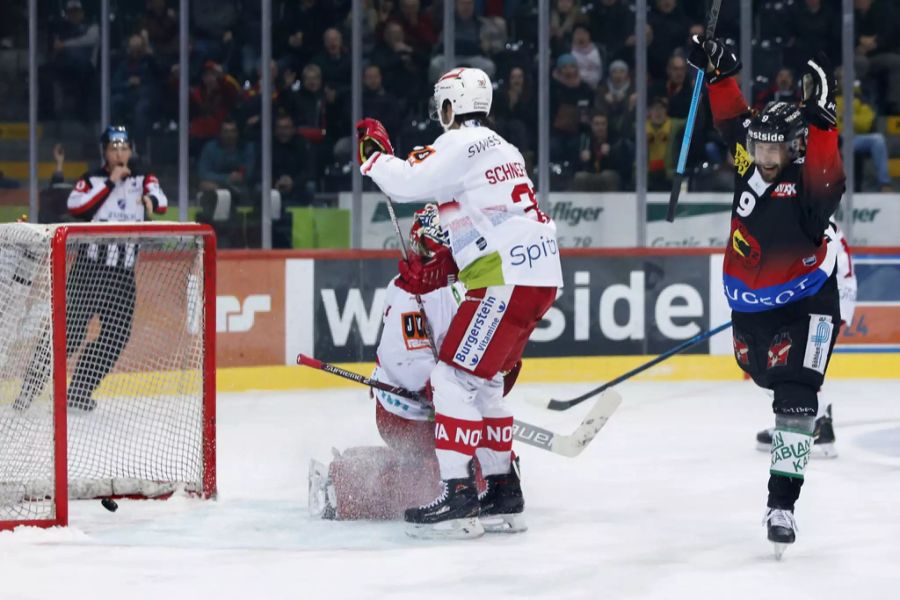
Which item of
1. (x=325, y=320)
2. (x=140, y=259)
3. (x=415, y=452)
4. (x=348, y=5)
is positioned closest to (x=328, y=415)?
(x=325, y=320)

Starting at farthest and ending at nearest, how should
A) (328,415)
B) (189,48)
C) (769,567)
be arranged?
1. (189,48)
2. (328,415)
3. (769,567)

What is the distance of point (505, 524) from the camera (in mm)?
4031

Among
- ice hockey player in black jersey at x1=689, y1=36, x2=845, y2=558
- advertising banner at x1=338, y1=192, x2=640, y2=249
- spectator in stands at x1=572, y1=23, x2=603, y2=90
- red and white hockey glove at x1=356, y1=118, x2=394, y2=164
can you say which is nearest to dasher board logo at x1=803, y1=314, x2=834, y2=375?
ice hockey player in black jersey at x1=689, y1=36, x2=845, y2=558

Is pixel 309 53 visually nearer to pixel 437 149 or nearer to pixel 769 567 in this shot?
pixel 437 149

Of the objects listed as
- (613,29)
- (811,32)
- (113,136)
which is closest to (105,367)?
(113,136)

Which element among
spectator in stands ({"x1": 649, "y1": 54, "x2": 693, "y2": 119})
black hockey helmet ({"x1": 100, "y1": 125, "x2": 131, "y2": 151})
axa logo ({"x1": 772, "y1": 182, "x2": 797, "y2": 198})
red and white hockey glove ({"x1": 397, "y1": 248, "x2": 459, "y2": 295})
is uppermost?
spectator in stands ({"x1": 649, "y1": 54, "x2": 693, "y2": 119})

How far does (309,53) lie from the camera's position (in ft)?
26.2

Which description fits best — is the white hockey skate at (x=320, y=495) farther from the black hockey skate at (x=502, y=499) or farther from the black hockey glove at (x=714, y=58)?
the black hockey glove at (x=714, y=58)

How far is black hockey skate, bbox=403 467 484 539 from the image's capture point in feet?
12.8

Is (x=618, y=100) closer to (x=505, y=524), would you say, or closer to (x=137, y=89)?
(x=137, y=89)

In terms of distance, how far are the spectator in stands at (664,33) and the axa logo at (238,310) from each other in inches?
104

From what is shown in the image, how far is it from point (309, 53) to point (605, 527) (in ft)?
14.6

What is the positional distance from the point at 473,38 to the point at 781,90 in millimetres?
1778

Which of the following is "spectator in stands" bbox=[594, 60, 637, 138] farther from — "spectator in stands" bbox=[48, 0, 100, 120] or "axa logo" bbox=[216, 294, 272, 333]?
"spectator in stands" bbox=[48, 0, 100, 120]
